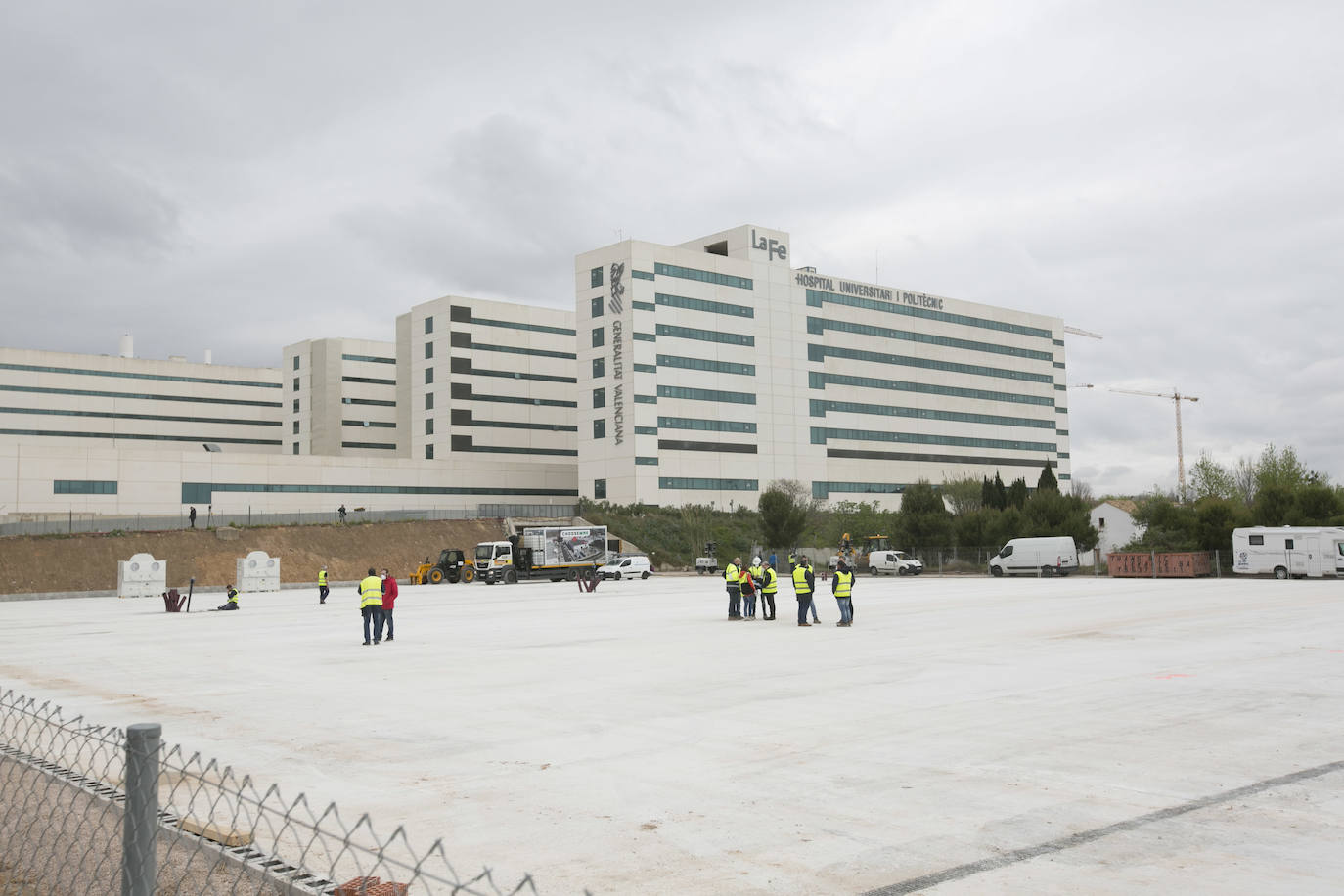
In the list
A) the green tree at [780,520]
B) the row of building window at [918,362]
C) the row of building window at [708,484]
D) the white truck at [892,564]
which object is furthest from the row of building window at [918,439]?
the white truck at [892,564]

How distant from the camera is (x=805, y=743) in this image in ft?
38.1

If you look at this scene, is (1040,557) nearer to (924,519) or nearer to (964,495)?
(924,519)

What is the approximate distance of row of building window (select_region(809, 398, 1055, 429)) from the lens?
112 m

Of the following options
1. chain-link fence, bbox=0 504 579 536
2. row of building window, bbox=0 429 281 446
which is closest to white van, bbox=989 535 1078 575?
chain-link fence, bbox=0 504 579 536

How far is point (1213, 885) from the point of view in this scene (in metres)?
6.68

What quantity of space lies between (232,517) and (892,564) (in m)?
52.2

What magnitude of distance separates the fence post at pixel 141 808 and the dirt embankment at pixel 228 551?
6765cm

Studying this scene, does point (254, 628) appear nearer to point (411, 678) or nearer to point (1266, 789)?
point (411, 678)

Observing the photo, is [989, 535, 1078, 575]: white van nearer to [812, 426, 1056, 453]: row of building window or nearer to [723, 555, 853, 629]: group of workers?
[723, 555, 853, 629]: group of workers

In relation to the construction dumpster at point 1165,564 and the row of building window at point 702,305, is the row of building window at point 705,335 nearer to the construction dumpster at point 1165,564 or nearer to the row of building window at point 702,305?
the row of building window at point 702,305

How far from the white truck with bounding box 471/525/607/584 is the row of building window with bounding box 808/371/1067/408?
50323 millimetres

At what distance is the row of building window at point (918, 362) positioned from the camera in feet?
367

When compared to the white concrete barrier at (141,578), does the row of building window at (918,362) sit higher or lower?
higher

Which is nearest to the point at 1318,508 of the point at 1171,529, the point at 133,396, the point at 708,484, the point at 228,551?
the point at 1171,529
